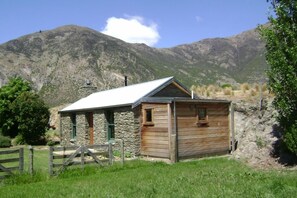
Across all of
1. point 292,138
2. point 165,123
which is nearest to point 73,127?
point 165,123

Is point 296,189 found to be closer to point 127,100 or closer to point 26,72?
point 127,100

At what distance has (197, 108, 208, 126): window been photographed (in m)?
20.4

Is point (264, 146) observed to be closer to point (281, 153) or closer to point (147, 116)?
point (281, 153)

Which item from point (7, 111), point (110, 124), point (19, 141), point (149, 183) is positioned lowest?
point (19, 141)

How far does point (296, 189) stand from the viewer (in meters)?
9.27

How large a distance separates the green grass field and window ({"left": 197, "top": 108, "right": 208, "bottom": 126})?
202 inches

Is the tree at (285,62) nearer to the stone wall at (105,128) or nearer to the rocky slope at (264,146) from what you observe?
the rocky slope at (264,146)

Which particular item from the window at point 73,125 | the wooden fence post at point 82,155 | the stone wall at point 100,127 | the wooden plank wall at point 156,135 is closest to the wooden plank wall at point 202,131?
the wooden plank wall at point 156,135

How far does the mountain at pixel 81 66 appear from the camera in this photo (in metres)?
105

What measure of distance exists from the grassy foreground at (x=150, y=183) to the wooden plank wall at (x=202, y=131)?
168 inches

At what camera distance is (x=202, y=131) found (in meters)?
20.6

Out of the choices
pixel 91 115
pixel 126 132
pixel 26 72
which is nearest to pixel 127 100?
pixel 126 132

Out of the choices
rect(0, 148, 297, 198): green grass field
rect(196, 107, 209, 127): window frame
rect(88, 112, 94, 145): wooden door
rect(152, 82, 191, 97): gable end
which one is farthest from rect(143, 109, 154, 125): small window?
rect(88, 112, 94, 145): wooden door

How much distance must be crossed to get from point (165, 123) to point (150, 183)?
26.5 feet
